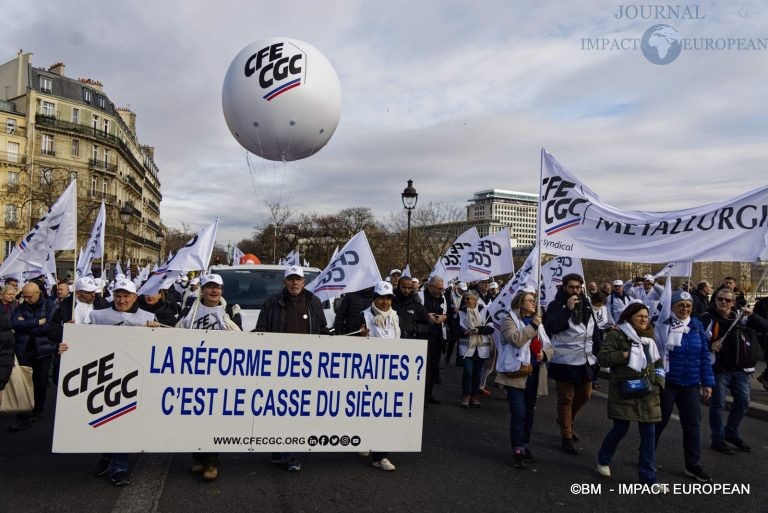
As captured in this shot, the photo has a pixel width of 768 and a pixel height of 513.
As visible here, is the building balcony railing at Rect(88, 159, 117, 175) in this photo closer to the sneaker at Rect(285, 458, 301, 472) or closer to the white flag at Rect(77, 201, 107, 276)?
the white flag at Rect(77, 201, 107, 276)

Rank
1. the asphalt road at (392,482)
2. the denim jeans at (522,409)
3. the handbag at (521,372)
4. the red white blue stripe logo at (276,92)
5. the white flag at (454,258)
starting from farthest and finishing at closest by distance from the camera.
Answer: the white flag at (454,258), the red white blue stripe logo at (276,92), the handbag at (521,372), the denim jeans at (522,409), the asphalt road at (392,482)

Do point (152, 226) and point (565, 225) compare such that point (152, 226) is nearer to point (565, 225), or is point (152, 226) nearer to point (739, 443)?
point (565, 225)

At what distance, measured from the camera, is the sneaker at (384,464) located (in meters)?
5.29

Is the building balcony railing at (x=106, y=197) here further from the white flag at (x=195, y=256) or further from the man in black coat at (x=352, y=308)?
the man in black coat at (x=352, y=308)

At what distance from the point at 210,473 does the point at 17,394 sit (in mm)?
2658

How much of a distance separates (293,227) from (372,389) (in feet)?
204

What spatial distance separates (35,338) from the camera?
22.2ft

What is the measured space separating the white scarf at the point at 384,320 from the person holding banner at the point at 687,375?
2.60m

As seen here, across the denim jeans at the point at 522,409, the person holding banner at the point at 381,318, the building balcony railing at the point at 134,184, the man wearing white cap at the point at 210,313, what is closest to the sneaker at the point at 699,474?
the denim jeans at the point at 522,409

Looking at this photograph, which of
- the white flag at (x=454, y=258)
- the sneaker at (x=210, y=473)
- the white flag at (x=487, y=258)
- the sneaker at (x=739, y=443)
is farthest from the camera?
the white flag at (x=454, y=258)

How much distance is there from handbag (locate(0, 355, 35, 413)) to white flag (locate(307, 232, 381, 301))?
10.5 feet

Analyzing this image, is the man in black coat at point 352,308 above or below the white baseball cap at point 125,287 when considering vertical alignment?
below

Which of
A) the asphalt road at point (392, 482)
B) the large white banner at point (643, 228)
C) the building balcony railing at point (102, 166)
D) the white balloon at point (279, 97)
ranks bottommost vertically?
the asphalt road at point (392, 482)

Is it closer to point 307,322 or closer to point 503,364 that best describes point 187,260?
point 307,322
